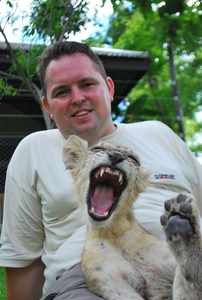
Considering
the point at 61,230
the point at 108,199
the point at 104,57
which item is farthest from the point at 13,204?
the point at 104,57

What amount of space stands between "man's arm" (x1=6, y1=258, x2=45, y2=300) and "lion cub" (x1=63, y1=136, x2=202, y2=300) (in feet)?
3.24

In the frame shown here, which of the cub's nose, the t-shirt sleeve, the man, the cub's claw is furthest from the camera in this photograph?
the t-shirt sleeve

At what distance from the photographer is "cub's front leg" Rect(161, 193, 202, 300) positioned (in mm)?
3066

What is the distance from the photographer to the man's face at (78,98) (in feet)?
15.0

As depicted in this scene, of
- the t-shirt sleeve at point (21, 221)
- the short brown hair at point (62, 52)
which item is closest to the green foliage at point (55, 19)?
the short brown hair at point (62, 52)

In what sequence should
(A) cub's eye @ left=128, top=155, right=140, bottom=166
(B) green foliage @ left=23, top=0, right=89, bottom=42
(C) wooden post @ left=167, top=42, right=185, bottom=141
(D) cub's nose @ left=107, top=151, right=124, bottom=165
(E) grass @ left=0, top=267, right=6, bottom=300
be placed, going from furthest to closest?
(C) wooden post @ left=167, top=42, right=185, bottom=141 < (B) green foliage @ left=23, top=0, right=89, bottom=42 < (E) grass @ left=0, top=267, right=6, bottom=300 < (A) cub's eye @ left=128, top=155, right=140, bottom=166 < (D) cub's nose @ left=107, top=151, right=124, bottom=165

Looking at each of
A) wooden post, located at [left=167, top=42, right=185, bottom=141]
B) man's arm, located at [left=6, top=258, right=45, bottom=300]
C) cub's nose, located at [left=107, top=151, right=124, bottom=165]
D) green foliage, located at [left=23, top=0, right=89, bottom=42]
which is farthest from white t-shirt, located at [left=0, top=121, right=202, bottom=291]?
wooden post, located at [left=167, top=42, right=185, bottom=141]

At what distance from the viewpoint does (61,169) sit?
442 cm

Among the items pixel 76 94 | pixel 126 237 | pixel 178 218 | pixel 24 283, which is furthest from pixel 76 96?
pixel 178 218

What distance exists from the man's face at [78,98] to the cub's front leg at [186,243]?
163cm

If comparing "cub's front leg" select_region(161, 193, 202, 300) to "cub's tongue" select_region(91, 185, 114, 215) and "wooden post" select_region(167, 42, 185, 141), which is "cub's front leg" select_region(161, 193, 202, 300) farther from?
"wooden post" select_region(167, 42, 185, 141)

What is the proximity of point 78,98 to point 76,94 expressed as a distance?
0.13ft

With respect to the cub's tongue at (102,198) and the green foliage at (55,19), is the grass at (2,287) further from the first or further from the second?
the green foliage at (55,19)

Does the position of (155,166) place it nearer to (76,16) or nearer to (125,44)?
(76,16)
